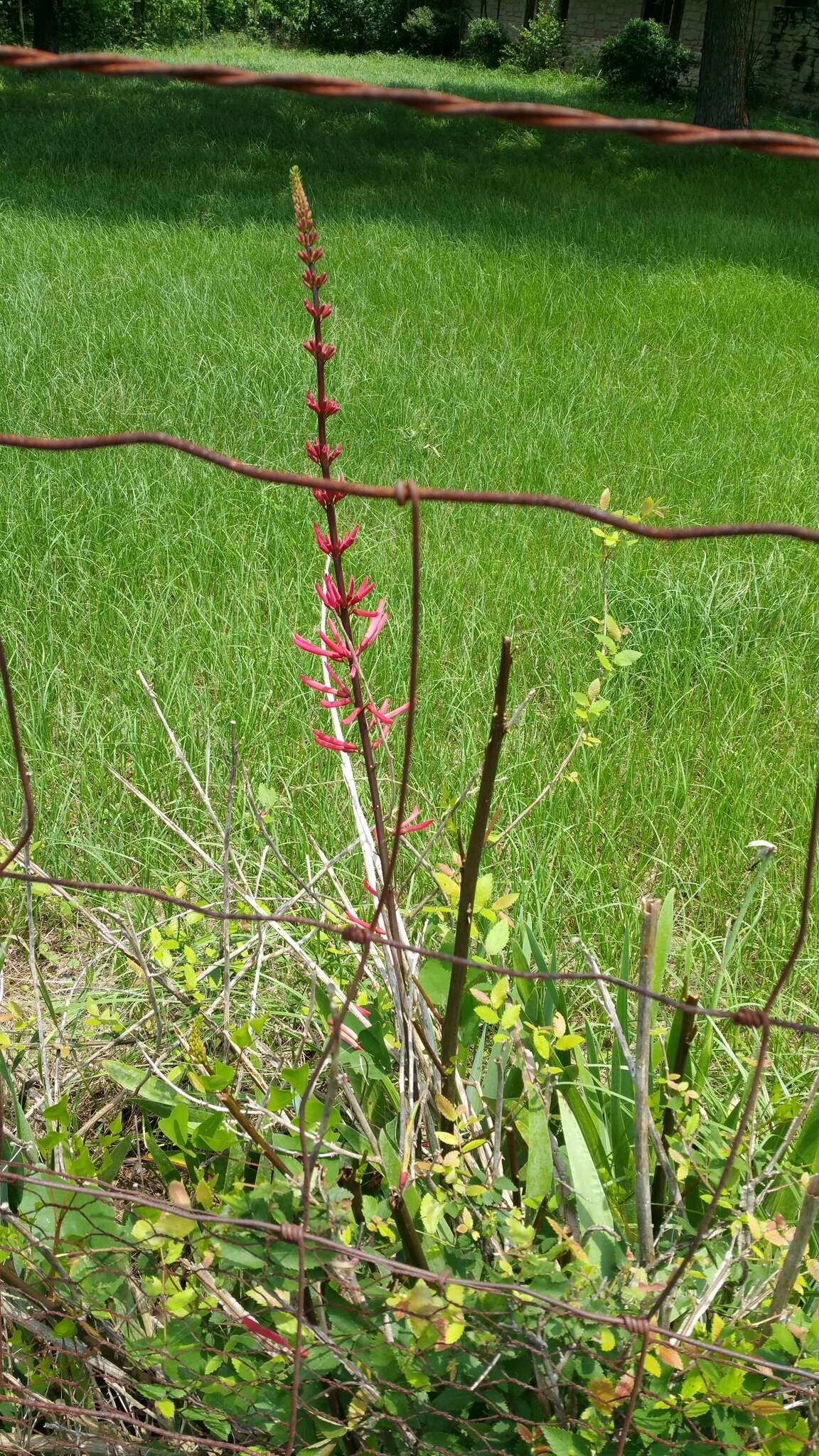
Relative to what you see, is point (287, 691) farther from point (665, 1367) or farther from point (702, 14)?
point (702, 14)

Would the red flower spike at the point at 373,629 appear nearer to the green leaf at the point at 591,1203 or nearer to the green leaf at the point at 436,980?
the green leaf at the point at 436,980

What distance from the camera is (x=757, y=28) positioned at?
19.8 metres

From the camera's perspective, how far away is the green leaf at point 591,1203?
111 centimetres

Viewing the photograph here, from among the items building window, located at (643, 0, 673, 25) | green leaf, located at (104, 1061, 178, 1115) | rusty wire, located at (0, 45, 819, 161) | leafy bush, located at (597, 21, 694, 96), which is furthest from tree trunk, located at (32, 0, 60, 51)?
green leaf, located at (104, 1061, 178, 1115)

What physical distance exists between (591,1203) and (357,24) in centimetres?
3455

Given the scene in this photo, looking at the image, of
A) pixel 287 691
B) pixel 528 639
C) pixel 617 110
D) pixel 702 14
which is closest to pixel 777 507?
pixel 528 639

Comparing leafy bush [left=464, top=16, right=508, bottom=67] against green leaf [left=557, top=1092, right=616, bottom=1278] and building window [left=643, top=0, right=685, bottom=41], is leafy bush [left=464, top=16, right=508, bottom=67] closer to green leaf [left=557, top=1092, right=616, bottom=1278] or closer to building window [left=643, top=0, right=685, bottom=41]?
building window [left=643, top=0, right=685, bottom=41]

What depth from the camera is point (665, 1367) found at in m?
0.98

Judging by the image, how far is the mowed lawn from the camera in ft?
7.50

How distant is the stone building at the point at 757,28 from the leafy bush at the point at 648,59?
1132 mm

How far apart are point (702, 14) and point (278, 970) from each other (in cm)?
2504

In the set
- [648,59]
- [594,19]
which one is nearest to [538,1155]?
[648,59]

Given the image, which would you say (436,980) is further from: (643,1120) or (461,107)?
(461,107)

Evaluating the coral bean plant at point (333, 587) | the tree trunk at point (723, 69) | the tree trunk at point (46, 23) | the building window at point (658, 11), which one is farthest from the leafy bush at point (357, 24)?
the coral bean plant at point (333, 587)
